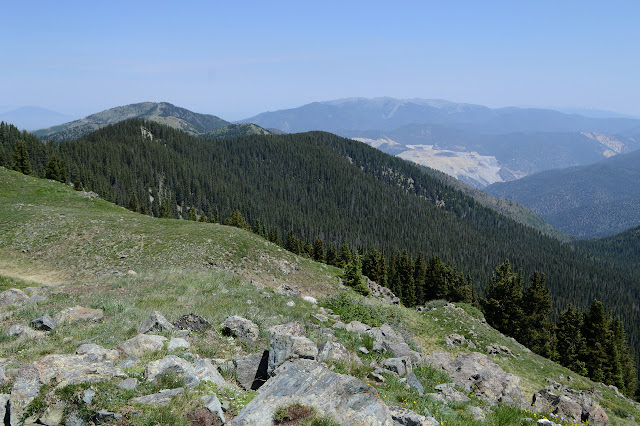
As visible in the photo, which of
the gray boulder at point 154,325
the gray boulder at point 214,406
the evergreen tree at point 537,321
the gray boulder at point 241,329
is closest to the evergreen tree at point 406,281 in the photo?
the evergreen tree at point 537,321

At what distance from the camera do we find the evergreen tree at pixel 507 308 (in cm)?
5741

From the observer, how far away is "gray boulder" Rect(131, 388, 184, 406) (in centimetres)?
827

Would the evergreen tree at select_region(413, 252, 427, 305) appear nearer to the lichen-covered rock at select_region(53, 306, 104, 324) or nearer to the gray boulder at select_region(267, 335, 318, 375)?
the lichen-covered rock at select_region(53, 306, 104, 324)

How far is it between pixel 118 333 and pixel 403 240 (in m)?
182

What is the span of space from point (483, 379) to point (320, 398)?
12178mm

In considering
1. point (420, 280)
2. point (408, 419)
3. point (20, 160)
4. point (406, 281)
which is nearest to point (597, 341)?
point (420, 280)

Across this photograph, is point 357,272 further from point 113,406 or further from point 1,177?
point 1,177

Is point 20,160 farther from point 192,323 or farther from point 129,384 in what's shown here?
point 129,384

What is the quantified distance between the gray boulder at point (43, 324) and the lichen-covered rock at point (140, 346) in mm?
4833

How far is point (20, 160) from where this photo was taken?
8319cm

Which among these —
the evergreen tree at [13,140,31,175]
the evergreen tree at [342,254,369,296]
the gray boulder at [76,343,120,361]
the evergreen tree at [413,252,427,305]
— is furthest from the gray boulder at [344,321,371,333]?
the evergreen tree at [13,140,31,175]

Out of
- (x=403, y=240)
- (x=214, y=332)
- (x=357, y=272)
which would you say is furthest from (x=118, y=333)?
(x=403, y=240)

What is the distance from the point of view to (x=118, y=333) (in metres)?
13.3

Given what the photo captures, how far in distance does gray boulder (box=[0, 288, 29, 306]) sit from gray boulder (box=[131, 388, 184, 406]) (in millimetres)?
15385
